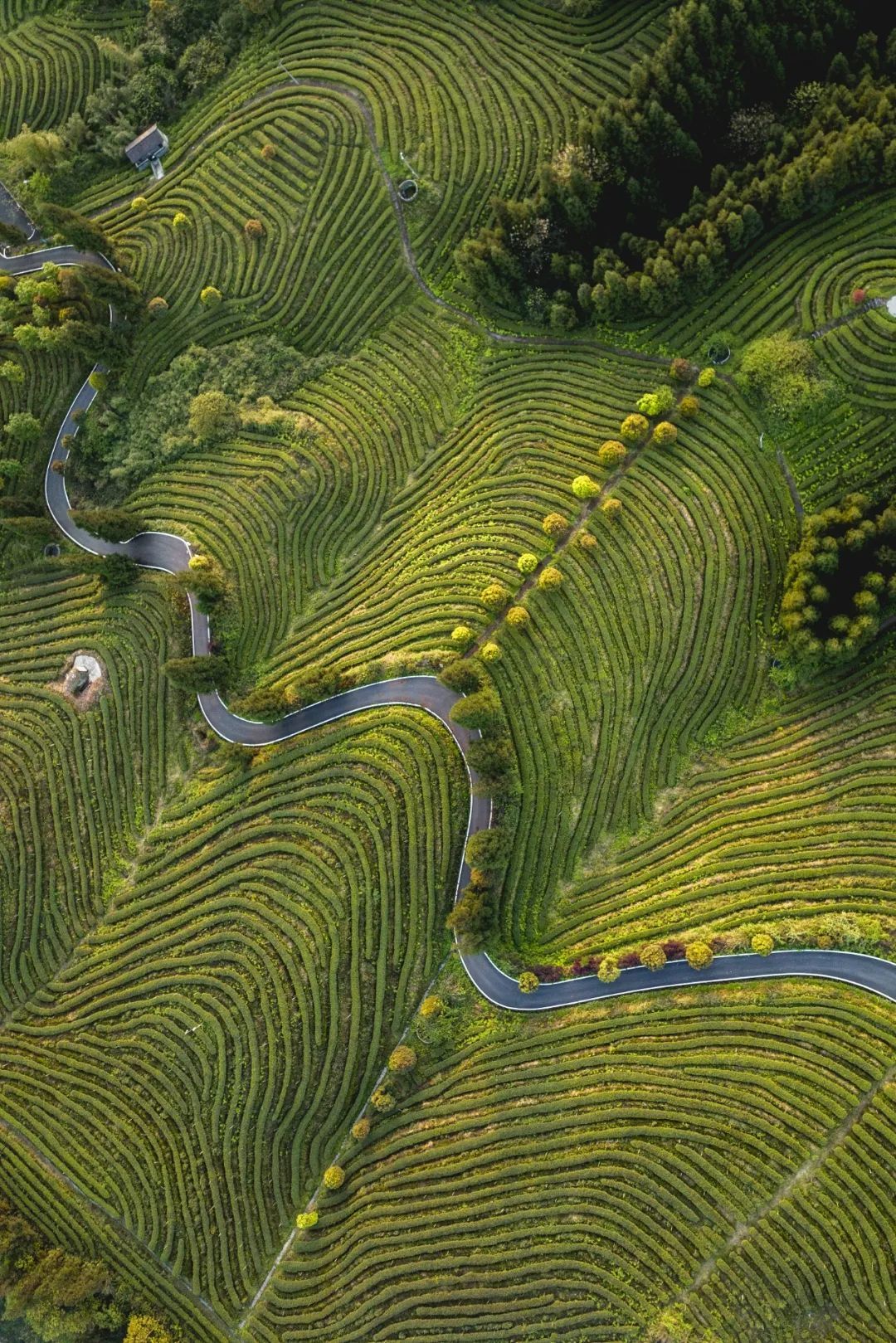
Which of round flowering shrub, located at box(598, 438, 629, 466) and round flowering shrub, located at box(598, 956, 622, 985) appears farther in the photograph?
round flowering shrub, located at box(598, 438, 629, 466)

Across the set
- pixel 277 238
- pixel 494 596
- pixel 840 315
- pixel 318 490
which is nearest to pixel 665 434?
pixel 840 315

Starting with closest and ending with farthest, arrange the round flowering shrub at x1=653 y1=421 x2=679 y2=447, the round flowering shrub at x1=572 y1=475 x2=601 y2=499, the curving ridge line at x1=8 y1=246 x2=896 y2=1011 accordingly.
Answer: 1. the curving ridge line at x1=8 y1=246 x2=896 y2=1011
2. the round flowering shrub at x1=572 y1=475 x2=601 y2=499
3. the round flowering shrub at x1=653 y1=421 x2=679 y2=447

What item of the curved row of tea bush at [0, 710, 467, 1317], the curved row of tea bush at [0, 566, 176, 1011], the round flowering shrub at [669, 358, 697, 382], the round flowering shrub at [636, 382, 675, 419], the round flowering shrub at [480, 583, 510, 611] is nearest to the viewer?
the curved row of tea bush at [0, 710, 467, 1317]

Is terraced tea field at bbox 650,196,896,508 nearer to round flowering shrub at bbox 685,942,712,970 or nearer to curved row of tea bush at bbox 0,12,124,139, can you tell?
round flowering shrub at bbox 685,942,712,970

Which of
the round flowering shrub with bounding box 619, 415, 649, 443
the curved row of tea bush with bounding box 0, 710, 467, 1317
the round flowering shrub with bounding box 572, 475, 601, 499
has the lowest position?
the curved row of tea bush with bounding box 0, 710, 467, 1317

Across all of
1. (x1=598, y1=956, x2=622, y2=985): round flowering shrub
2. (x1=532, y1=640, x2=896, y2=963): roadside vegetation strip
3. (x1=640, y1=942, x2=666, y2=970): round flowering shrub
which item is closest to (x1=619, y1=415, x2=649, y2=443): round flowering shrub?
(x1=532, y1=640, x2=896, y2=963): roadside vegetation strip

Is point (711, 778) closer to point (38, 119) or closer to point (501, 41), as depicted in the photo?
point (501, 41)

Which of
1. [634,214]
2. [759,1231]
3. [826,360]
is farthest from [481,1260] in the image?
[634,214]
